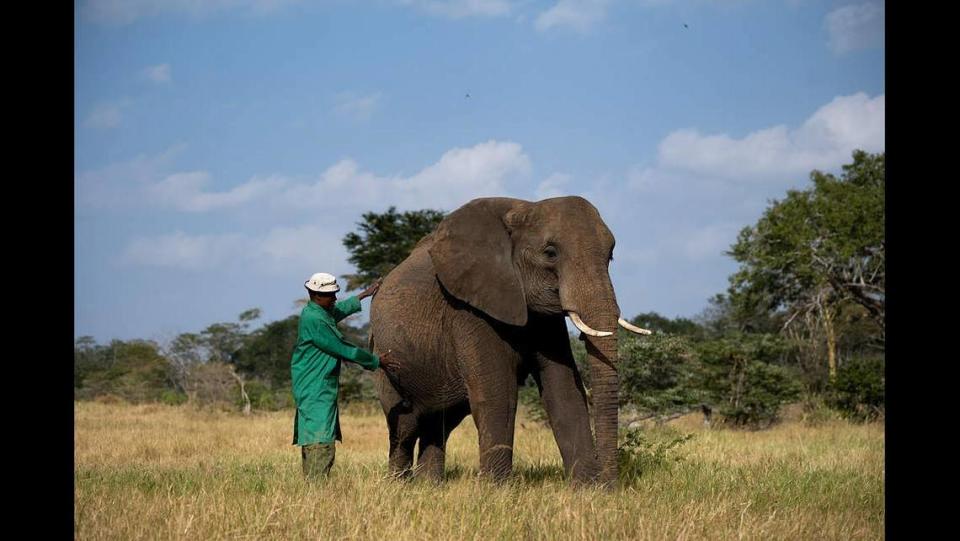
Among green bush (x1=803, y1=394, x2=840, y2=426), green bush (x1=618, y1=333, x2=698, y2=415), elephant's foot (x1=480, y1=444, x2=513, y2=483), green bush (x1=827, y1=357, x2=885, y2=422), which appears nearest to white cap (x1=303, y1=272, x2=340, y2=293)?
elephant's foot (x1=480, y1=444, x2=513, y2=483)

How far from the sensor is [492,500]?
7.29 metres

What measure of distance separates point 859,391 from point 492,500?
15.8 meters

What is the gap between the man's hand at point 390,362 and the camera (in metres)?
9.20

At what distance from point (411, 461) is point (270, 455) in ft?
14.1

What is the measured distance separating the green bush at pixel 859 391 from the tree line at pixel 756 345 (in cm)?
3

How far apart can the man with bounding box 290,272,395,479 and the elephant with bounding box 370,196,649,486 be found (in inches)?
35.9

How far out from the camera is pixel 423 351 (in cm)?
923

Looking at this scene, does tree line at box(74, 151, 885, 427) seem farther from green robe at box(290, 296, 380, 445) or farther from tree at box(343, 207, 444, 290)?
green robe at box(290, 296, 380, 445)

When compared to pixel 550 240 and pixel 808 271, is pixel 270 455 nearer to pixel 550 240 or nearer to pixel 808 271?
pixel 550 240

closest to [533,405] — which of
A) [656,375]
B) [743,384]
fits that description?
[656,375]

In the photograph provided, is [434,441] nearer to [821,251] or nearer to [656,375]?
[656,375]

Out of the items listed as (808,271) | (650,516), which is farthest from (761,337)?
(650,516)

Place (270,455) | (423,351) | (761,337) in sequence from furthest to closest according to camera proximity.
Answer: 1. (761,337)
2. (270,455)
3. (423,351)
